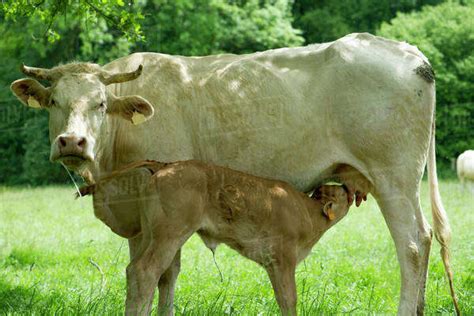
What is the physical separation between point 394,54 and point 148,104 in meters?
2.22

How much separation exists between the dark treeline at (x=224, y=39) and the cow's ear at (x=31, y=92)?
1764cm

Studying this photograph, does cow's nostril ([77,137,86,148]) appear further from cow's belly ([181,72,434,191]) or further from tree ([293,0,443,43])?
tree ([293,0,443,43])

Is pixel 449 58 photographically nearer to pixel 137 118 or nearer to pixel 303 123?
pixel 303 123

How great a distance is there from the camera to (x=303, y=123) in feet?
21.5

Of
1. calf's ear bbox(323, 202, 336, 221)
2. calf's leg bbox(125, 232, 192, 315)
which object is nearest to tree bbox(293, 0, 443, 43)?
calf's ear bbox(323, 202, 336, 221)

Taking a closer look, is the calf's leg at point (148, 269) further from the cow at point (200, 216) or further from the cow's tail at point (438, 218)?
the cow's tail at point (438, 218)

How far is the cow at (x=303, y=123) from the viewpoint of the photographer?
251 inches

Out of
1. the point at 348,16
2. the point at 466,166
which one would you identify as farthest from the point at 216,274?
the point at 348,16

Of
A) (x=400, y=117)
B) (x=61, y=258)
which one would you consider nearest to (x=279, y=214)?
(x=400, y=117)

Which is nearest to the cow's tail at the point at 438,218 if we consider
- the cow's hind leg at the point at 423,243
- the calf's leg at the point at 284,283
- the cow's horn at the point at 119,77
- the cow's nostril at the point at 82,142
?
the cow's hind leg at the point at 423,243

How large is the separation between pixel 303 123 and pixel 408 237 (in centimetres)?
129

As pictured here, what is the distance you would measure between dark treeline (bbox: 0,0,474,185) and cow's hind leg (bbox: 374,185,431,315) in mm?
16674

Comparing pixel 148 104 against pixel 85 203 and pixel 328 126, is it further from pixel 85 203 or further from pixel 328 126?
pixel 85 203

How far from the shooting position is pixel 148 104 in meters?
6.06
